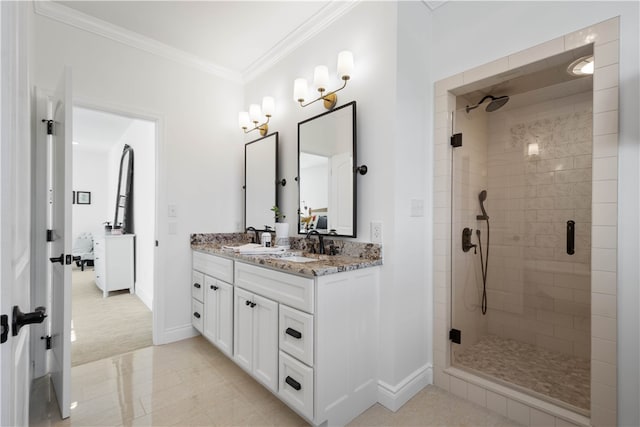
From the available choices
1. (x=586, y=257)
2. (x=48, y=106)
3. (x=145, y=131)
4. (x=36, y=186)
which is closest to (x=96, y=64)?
(x=48, y=106)

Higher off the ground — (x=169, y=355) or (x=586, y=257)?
(x=586, y=257)

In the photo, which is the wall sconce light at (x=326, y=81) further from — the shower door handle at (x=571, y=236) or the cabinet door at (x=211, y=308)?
the shower door handle at (x=571, y=236)

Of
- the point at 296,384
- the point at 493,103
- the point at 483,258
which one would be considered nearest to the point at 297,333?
the point at 296,384

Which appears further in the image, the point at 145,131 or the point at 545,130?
the point at 145,131

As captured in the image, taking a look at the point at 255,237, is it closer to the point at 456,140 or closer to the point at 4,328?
the point at 456,140

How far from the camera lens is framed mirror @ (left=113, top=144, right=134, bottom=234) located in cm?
482

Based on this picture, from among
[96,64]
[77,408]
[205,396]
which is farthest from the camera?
[96,64]

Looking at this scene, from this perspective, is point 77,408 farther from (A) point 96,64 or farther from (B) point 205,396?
(A) point 96,64

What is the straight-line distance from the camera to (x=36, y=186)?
2.07 m

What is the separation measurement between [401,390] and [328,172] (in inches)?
59.0

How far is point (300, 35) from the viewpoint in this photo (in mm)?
2510

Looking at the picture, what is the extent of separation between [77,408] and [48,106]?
204 centimetres

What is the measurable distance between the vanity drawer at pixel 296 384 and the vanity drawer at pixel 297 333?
0.15ft

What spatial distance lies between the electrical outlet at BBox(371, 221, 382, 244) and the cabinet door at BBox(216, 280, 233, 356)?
3.57 feet
